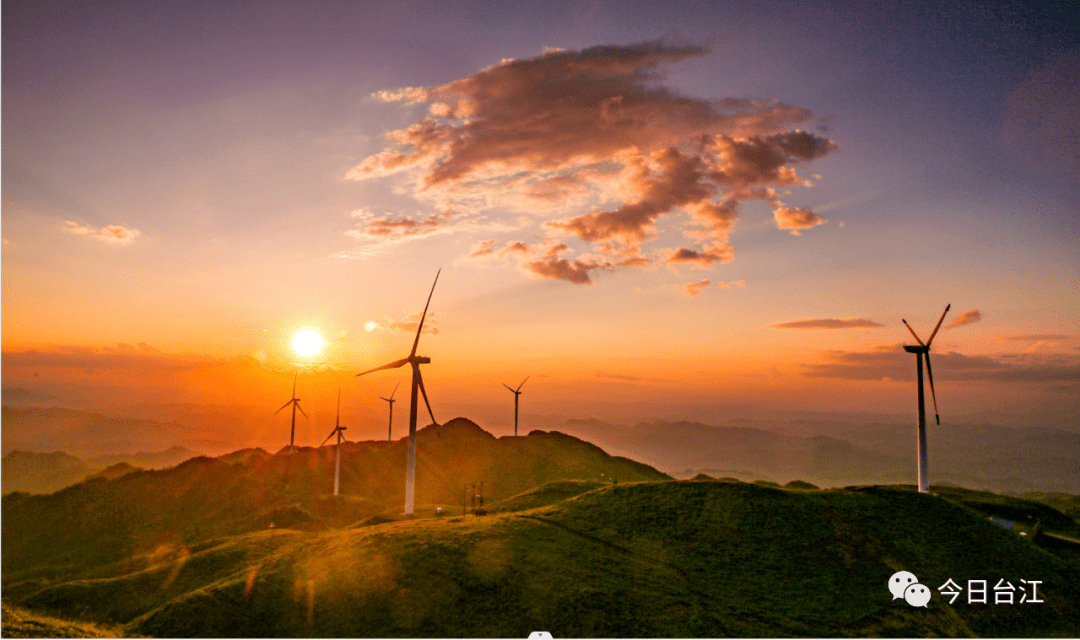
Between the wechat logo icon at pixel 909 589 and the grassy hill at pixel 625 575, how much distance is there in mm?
969

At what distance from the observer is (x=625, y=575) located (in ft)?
220

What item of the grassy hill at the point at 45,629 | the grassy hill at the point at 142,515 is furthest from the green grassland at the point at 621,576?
the grassy hill at the point at 142,515

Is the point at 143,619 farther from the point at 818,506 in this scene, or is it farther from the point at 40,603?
the point at 818,506

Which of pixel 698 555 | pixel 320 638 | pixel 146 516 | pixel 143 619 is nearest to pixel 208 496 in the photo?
pixel 146 516

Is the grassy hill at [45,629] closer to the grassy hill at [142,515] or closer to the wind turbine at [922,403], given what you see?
the grassy hill at [142,515]

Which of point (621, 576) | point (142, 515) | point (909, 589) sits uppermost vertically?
point (621, 576)

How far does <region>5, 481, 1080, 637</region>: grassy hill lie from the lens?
59250 millimetres

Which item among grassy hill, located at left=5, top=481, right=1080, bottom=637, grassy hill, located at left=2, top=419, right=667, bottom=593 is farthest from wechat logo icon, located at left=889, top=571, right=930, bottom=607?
grassy hill, located at left=2, top=419, right=667, bottom=593

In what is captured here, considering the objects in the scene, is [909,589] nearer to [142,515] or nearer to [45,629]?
[45,629]

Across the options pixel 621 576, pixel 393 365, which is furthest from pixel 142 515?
pixel 621 576

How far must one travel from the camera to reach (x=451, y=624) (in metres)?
57.9

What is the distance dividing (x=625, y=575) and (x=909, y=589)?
3264 cm

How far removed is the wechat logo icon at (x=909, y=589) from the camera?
65188 mm

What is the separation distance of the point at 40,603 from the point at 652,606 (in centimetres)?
7546
